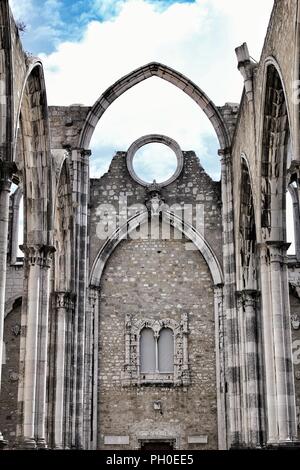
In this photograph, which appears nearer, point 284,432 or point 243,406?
point 284,432

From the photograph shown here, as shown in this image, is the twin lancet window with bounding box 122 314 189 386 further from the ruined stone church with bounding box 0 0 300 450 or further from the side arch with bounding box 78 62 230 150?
the side arch with bounding box 78 62 230 150

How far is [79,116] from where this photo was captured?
17281mm

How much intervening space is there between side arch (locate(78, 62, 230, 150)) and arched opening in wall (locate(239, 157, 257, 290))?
2129mm

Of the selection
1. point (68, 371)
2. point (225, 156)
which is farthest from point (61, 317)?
point (225, 156)

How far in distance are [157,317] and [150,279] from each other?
37.3 inches

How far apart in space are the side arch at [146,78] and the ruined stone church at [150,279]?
3 centimetres

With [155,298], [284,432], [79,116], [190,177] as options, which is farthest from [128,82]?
[284,432]

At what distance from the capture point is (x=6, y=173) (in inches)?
365

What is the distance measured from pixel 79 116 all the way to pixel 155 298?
4681 millimetres

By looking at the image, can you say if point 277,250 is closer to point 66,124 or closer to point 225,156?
point 225,156

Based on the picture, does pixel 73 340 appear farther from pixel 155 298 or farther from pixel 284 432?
pixel 284 432

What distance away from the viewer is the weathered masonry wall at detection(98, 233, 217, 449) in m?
16.6

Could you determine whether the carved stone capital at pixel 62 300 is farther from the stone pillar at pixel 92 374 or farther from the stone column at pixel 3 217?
the stone column at pixel 3 217

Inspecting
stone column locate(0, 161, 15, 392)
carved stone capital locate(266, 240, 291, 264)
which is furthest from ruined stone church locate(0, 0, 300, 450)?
stone column locate(0, 161, 15, 392)
